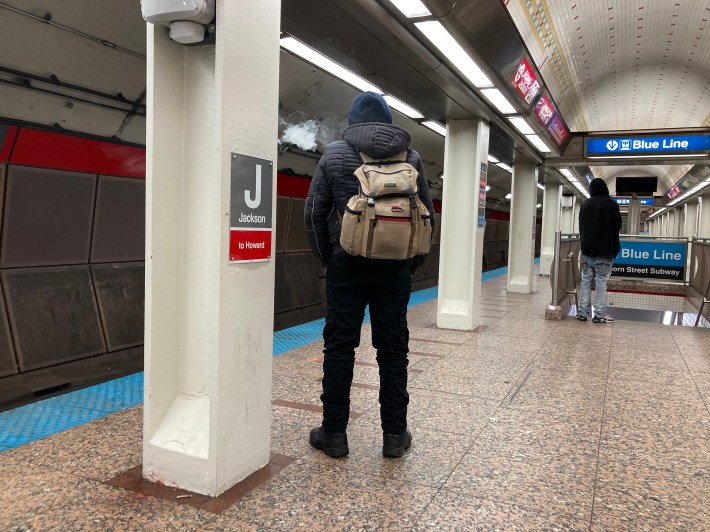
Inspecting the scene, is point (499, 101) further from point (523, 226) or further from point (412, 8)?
point (523, 226)

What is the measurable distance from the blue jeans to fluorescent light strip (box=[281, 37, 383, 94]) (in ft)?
12.6

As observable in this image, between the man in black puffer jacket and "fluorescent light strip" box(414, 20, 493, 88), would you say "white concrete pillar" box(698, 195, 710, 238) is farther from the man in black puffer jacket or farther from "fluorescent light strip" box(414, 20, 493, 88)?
the man in black puffer jacket

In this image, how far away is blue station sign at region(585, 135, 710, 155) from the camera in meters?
8.41

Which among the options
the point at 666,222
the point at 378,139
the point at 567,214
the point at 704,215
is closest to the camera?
the point at 378,139

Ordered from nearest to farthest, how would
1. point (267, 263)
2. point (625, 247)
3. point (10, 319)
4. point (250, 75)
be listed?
point (250, 75), point (267, 263), point (10, 319), point (625, 247)

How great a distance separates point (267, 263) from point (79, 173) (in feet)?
8.89

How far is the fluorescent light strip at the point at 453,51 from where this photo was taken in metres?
3.88

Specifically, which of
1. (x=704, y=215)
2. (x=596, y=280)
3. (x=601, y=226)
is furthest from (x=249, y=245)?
(x=704, y=215)

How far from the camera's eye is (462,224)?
21.4 feet

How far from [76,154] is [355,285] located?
116 inches

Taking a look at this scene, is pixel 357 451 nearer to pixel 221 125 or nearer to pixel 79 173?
pixel 221 125

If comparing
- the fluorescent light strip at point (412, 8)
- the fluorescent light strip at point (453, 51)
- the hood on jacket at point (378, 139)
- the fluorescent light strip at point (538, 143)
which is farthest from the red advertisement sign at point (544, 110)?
the hood on jacket at point (378, 139)

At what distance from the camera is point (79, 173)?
4.46m

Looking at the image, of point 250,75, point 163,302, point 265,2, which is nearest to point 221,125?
point 250,75
